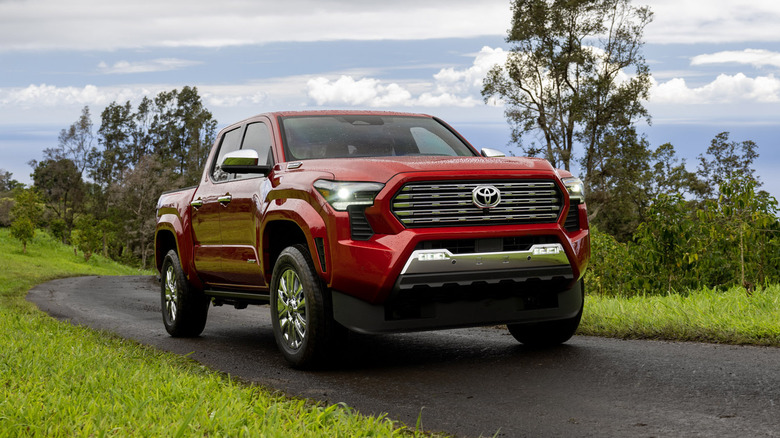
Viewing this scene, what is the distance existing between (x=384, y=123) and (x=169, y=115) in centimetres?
8299

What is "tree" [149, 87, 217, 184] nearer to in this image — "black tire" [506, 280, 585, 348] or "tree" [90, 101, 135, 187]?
"tree" [90, 101, 135, 187]

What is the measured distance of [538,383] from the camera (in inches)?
215

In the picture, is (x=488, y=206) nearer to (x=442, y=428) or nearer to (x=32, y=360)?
(x=442, y=428)

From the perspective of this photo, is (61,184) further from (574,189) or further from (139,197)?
(574,189)

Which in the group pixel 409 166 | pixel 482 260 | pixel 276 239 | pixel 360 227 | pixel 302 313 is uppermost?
pixel 409 166

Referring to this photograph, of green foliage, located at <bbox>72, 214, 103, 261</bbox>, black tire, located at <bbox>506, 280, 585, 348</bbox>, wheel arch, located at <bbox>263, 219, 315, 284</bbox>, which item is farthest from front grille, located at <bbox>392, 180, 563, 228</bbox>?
green foliage, located at <bbox>72, 214, 103, 261</bbox>

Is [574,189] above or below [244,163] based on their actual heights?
below

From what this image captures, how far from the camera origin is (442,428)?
441 cm

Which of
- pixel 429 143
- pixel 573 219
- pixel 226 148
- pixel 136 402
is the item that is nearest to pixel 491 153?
pixel 429 143

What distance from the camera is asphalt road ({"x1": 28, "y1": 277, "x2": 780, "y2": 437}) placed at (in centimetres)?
437

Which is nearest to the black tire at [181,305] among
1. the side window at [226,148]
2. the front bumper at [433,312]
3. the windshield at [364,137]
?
the side window at [226,148]

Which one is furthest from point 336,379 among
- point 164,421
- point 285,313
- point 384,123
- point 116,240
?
point 116,240

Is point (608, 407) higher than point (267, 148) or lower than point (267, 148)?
lower

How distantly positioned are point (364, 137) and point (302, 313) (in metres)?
1.87
